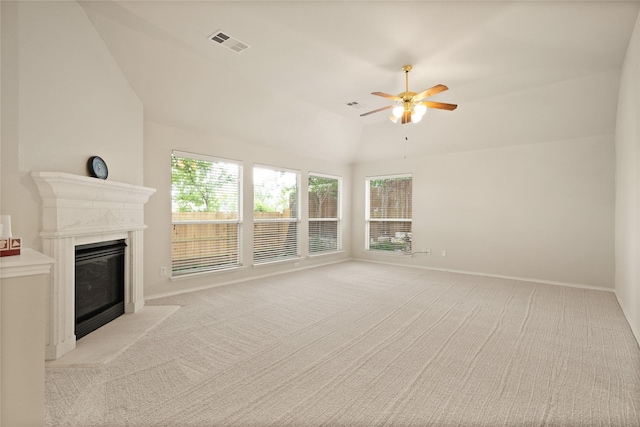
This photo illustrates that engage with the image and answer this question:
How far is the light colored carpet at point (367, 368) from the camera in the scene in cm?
179

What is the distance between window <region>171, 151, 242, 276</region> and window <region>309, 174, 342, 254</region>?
6.54 ft

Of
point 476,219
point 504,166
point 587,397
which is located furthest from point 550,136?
point 587,397

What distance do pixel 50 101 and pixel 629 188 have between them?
6.23m

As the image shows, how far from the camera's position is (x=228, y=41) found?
3264 millimetres

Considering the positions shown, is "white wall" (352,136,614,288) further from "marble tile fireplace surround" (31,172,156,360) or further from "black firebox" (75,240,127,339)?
"marble tile fireplace surround" (31,172,156,360)

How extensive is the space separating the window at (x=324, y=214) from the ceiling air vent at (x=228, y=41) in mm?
3476

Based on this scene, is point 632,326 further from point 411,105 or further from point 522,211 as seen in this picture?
point 411,105

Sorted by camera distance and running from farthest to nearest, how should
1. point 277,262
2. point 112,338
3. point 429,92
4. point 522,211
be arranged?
point 277,262 → point 522,211 → point 429,92 → point 112,338

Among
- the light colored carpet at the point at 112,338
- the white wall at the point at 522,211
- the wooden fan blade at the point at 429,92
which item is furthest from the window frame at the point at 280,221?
the wooden fan blade at the point at 429,92

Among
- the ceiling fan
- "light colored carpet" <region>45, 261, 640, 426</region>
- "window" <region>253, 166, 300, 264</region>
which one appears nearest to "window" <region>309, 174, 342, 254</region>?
"window" <region>253, 166, 300, 264</region>

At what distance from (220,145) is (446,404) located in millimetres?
4647

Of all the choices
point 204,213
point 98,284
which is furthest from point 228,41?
point 98,284

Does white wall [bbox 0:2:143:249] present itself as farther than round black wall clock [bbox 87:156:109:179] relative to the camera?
No

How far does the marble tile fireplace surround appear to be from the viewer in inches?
97.5
